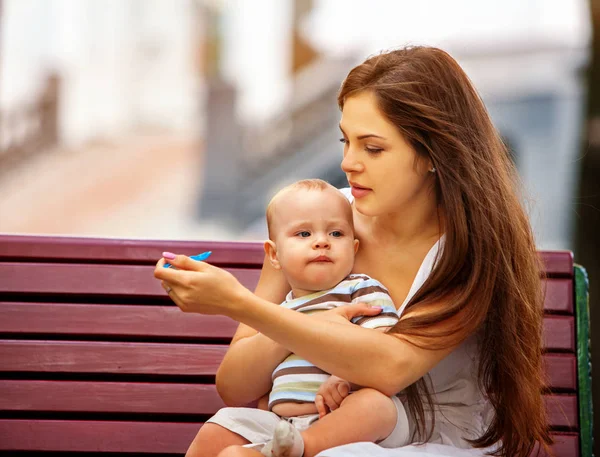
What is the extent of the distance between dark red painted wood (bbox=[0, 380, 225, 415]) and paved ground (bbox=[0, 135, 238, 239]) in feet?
42.5

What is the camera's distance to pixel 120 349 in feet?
10.1

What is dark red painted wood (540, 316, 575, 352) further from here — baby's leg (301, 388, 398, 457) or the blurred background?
the blurred background

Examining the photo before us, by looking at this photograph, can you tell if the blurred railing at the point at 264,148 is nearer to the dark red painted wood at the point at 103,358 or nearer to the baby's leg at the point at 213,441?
the dark red painted wood at the point at 103,358

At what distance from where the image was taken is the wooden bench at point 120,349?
3025 mm

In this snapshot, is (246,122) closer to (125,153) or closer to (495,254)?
(125,153)

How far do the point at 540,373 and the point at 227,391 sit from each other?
35.1 inches

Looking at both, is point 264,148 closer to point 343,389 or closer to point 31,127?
point 31,127

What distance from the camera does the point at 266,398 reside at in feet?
8.60

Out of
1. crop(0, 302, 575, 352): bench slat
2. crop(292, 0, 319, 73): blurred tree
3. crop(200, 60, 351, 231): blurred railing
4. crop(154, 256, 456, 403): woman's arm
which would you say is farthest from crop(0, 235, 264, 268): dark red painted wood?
crop(292, 0, 319, 73): blurred tree

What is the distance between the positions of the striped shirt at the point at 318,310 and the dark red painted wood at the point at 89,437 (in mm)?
689

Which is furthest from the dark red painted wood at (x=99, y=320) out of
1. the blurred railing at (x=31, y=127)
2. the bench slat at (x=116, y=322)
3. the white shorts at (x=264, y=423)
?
the blurred railing at (x=31, y=127)

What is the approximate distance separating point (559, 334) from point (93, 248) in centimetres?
162

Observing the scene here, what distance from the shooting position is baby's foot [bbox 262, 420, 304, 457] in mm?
2100

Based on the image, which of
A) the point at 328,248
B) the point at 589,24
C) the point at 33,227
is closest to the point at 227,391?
the point at 328,248
